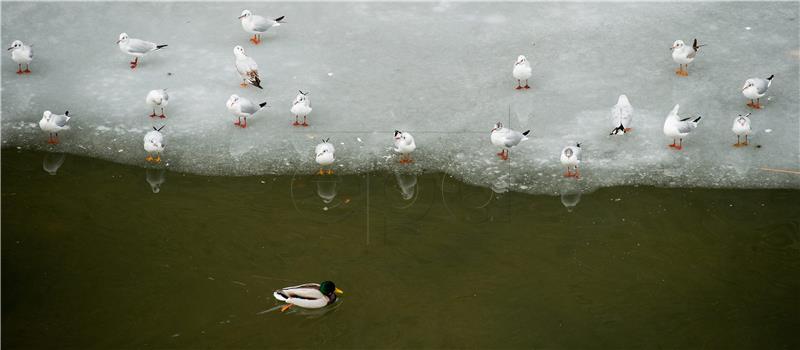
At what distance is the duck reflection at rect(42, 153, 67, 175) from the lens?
12.8m

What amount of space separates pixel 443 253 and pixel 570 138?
8.80ft

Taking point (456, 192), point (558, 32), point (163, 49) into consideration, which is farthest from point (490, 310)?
point (163, 49)

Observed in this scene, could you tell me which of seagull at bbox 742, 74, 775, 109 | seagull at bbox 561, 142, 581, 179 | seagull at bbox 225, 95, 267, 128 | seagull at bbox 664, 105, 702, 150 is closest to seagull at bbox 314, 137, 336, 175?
seagull at bbox 225, 95, 267, 128

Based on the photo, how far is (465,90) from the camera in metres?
14.0

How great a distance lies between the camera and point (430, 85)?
46.3 ft

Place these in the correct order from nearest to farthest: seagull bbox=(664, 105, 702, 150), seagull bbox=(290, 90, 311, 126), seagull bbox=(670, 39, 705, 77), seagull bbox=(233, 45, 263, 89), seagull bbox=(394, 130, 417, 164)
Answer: seagull bbox=(394, 130, 417, 164) < seagull bbox=(664, 105, 702, 150) < seagull bbox=(290, 90, 311, 126) < seagull bbox=(233, 45, 263, 89) < seagull bbox=(670, 39, 705, 77)

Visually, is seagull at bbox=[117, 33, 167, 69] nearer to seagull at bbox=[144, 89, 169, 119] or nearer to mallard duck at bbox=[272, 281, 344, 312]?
seagull at bbox=[144, 89, 169, 119]

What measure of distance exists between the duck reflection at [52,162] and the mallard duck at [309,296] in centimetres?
381

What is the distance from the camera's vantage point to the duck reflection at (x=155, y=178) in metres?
12.4

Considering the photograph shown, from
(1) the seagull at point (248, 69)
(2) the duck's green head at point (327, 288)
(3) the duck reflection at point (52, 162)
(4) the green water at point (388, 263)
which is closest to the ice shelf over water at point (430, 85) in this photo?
(3) the duck reflection at point (52, 162)

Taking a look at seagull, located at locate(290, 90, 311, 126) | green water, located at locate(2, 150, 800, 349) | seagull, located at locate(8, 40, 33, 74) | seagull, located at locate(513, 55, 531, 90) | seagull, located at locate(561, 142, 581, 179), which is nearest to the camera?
green water, located at locate(2, 150, 800, 349)

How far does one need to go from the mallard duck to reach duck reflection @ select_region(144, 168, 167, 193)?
8.54 feet

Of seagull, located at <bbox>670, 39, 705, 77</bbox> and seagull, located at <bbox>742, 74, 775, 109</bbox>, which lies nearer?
seagull, located at <bbox>742, 74, 775, 109</bbox>

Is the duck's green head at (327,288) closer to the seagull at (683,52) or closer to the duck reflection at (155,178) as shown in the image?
the duck reflection at (155,178)
